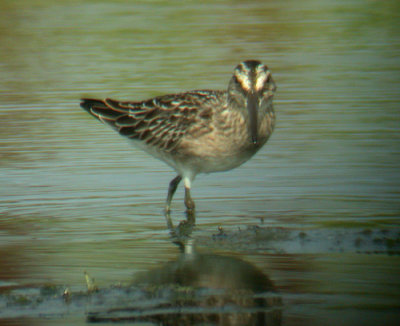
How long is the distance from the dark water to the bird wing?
1.99 feet

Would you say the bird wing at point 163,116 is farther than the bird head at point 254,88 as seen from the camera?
Yes

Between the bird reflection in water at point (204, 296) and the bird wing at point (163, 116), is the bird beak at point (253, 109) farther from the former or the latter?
the bird reflection in water at point (204, 296)

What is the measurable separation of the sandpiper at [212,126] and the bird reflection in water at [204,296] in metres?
1.92

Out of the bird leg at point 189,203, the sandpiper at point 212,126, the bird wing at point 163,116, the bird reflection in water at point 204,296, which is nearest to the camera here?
the bird reflection in water at point 204,296

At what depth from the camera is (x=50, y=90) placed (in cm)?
1755

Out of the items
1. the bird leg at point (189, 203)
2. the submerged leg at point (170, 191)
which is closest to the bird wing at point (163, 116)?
the submerged leg at point (170, 191)

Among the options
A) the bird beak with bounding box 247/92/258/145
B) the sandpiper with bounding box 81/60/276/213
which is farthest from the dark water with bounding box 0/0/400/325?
the bird beak with bounding box 247/92/258/145

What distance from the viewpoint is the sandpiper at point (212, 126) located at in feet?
32.5

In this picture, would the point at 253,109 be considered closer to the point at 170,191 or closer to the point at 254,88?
the point at 254,88

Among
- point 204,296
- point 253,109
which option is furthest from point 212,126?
point 204,296

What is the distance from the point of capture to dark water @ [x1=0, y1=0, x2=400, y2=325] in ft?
26.4

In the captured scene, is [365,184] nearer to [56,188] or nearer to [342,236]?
[342,236]

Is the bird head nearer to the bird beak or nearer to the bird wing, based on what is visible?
the bird beak

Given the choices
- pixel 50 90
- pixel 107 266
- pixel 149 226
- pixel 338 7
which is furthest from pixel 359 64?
pixel 107 266
